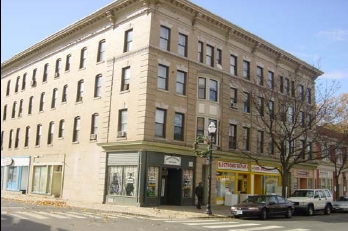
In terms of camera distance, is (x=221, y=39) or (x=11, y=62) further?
(x=11, y=62)

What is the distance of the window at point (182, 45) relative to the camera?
28.4m

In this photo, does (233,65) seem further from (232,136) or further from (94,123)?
(94,123)

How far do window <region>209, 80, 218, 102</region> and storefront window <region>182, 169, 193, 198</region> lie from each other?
608 centimetres

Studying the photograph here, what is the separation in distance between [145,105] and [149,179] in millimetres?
4819

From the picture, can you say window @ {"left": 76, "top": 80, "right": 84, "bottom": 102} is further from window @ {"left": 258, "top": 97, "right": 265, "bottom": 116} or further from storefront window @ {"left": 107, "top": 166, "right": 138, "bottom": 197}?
window @ {"left": 258, "top": 97, "right": 265, "bottom": 116}

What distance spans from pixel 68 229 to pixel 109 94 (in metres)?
16.4

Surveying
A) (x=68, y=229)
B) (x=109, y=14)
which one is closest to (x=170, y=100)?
(x=109, y=14)

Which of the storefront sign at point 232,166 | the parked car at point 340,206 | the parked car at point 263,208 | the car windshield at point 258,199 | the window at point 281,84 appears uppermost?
the window at point 281,84

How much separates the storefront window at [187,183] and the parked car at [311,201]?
679cm

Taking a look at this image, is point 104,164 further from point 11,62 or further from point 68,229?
point 11,62

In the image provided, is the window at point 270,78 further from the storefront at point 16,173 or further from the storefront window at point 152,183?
the storefront at point 16,173

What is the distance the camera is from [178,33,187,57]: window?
93.1 ft

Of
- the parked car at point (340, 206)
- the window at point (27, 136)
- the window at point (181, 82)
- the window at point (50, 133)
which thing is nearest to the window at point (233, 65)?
the window at point (181, 82)

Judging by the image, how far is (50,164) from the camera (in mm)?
33688
